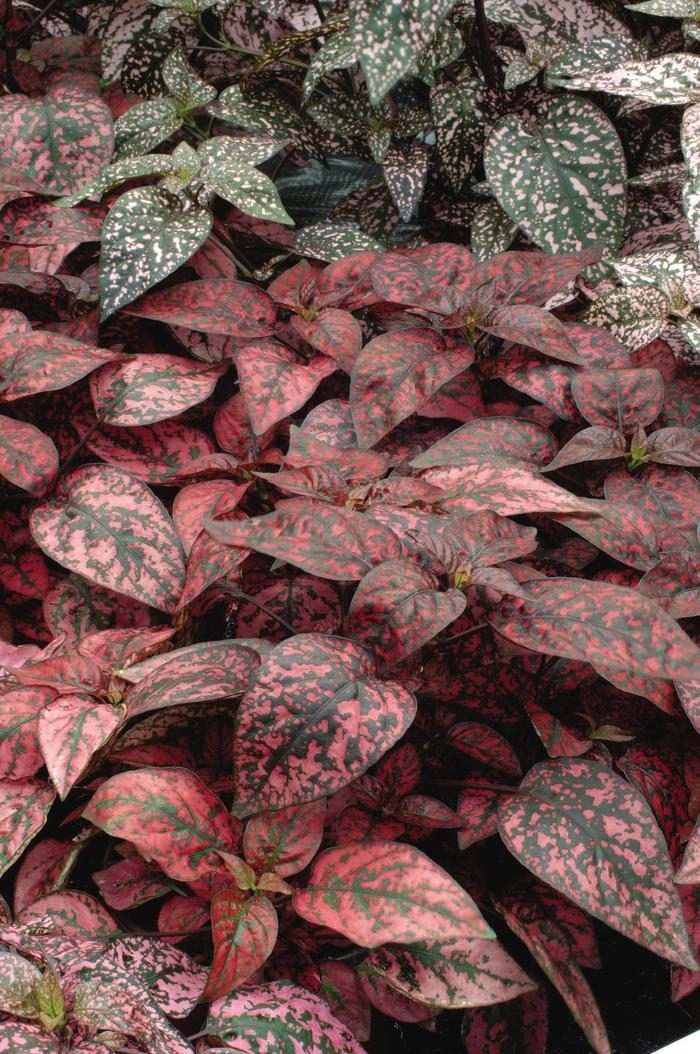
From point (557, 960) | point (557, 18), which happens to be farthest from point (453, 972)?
point (557, 18)

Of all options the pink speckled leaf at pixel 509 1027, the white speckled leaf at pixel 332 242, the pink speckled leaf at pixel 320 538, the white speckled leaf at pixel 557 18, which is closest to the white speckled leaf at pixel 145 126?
the white speckled leaf at pixel 332 242

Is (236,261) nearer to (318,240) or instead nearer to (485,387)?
(318,240)

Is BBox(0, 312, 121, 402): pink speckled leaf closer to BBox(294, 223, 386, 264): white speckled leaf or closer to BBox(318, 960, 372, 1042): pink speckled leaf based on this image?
BBox(294, 223, 386, 264): white speckled leaf

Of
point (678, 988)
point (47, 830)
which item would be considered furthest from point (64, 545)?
point (678, 988)

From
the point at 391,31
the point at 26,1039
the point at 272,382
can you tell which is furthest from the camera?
the point at 272,382

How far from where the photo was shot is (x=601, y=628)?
791 mm

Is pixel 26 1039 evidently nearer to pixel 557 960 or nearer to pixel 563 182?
pixel 557 960

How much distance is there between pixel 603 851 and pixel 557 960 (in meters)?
0.17

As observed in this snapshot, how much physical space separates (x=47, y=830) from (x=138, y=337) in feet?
2.37

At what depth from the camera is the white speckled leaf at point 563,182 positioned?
1376 millimetres

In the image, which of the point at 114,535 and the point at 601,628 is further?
the point at 114,535

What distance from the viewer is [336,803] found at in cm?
95

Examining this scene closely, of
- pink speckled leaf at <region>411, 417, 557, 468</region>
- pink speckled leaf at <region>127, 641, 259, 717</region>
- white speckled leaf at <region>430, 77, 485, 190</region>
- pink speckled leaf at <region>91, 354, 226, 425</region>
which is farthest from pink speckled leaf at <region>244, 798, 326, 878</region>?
white speckled leaf at <region>430, 77, 485, 190</region>

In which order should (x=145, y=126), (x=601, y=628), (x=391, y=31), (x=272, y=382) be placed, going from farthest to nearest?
1. (x=145, y=126)
2. (x=272, y=382)
3. (x=391, y=31)
4. (x=601, y=628)
